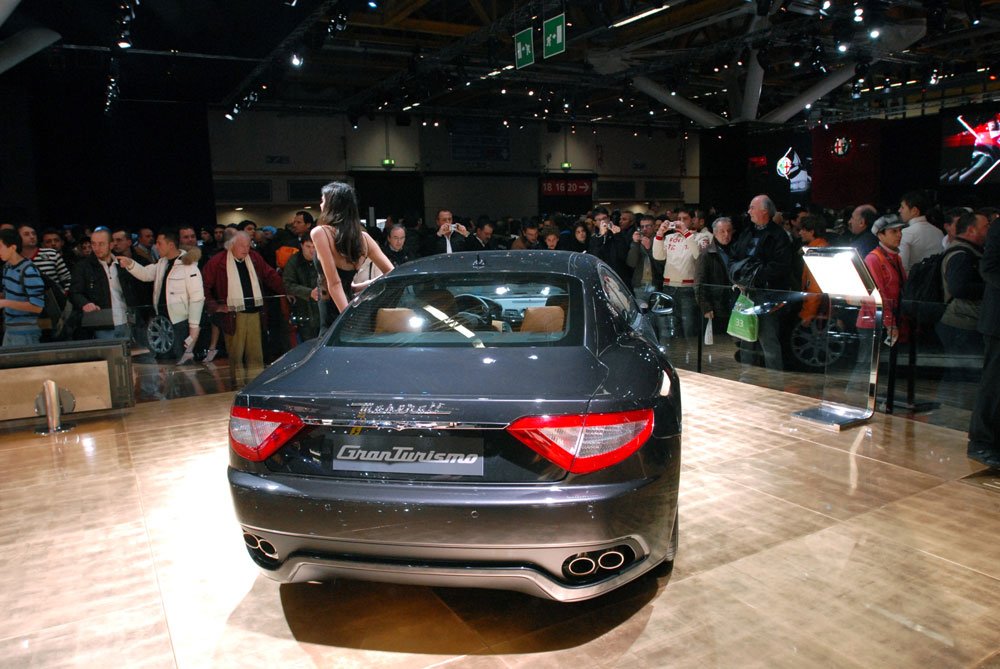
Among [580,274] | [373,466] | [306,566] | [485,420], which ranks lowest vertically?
[306,566]

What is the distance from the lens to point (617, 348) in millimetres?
2697

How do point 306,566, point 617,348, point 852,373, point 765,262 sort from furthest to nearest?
point 765,262
point 852,373
point 617,348
point 306,566

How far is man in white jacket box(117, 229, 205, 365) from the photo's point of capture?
6.76 metres

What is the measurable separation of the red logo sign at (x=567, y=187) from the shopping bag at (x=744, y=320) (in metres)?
17.8

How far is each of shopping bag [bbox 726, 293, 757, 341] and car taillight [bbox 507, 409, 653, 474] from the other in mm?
4779

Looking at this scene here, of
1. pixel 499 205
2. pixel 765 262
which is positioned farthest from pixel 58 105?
pixel 765 262

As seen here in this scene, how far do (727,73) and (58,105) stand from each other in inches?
612

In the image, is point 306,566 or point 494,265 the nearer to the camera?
point 306,566

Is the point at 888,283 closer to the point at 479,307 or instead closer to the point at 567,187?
the point at 479,307

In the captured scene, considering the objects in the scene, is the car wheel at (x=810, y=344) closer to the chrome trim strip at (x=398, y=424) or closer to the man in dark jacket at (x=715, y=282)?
the man in dark jacket at (x=715, y=282)

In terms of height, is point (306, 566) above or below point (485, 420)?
below

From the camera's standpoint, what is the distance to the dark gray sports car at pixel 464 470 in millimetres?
2137

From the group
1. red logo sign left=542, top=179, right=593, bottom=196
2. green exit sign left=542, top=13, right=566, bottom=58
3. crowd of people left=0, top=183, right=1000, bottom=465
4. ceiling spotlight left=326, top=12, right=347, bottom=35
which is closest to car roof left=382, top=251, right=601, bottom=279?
crowd of people left=0, top=183, right=1000, bottom=465

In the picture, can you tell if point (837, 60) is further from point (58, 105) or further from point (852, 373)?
point (58, 105)
